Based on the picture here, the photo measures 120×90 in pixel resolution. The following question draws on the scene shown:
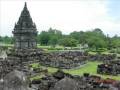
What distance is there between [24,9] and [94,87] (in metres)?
→ 39.1

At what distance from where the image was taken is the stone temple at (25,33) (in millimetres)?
60250

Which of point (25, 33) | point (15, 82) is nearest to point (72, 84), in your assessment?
point (15, 82)

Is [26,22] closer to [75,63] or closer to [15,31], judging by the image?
[15,31]

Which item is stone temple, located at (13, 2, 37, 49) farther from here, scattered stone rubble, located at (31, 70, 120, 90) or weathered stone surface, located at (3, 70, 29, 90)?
weathered stone surface, located at (3, 70, 29, 90)

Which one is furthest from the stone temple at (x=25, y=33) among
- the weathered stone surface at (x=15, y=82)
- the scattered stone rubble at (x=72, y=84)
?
the weathered stone surface at (x=15, y=82)

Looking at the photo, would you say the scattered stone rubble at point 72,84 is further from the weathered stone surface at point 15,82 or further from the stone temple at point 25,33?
the stone temple at point 25,33

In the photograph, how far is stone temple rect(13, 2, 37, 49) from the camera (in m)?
60.2

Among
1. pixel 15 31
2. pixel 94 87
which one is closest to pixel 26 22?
pixel 15 31

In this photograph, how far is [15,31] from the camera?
60688 millimetres

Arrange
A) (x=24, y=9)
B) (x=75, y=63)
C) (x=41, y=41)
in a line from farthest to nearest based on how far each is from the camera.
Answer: (x=41, y=41) < (x=24, y=9) < (x=75, y=63)

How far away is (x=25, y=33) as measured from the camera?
198ft

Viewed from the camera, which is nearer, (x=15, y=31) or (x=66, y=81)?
(x=66, y=81)

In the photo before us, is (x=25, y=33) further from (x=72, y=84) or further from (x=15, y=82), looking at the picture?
(x=72, y=84)

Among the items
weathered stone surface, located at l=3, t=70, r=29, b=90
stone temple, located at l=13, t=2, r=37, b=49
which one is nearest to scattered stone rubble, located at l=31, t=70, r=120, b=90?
weathered stone surface, located at l=3, t=70, r=29, b=90
